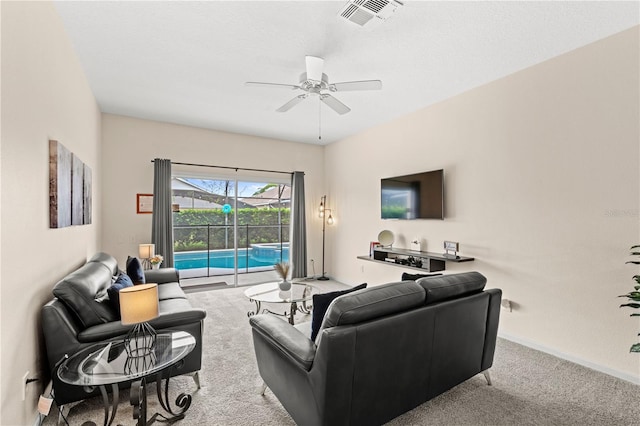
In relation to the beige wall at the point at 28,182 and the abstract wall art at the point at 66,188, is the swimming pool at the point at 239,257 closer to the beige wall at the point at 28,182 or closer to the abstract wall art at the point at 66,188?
the abstract wall art at the point at 66,188

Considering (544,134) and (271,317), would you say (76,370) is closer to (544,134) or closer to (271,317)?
(271,317)

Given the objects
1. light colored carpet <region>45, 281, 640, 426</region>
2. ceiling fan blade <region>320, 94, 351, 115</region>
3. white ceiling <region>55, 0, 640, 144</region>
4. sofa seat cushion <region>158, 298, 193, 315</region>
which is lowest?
light colored carpet <region>45, 281, 640, 426</region>

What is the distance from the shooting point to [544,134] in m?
3.04

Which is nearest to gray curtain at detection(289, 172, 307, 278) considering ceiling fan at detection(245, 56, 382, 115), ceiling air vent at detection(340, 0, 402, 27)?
ceiling fan at detection(245, 56, 382, 115)

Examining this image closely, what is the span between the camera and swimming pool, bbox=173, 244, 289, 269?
574 centimetres

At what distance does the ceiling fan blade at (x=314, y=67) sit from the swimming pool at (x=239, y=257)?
A: 3.97m

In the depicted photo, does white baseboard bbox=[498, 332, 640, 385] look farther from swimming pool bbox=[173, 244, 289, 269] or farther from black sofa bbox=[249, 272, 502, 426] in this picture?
swimming pool bbox=[173, 244, 289, 269]

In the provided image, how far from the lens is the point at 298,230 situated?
20.3 feet

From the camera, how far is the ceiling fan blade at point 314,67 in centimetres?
273

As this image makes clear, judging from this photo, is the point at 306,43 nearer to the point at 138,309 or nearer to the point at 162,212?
the point at 138,309

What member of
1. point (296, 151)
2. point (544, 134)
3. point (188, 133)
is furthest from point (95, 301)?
point (296, 151)

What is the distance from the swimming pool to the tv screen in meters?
2.63

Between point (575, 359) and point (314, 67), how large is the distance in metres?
3.66

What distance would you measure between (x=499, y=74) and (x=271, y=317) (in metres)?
3.45
